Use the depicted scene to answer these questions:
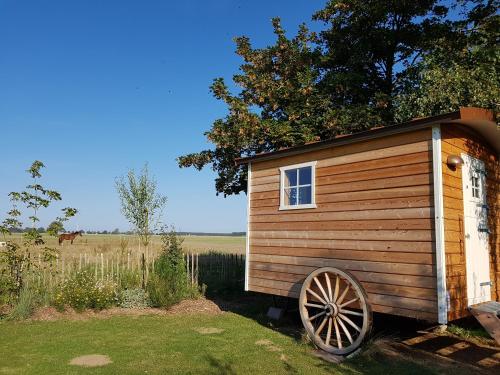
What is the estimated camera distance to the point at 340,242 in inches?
311

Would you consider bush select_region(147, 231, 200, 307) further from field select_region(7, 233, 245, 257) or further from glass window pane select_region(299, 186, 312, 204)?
glass window pane select_region(299, 186, 312, 204)

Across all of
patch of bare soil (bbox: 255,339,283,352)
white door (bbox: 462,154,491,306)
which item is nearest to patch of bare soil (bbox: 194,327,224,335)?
patch of bare soil (bbox: 255,339,283,352)

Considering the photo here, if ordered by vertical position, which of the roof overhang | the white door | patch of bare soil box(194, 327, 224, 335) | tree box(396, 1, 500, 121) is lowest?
patch of bare soil box(194, 327, 224, 335)

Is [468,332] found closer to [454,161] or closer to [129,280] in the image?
[454,161]

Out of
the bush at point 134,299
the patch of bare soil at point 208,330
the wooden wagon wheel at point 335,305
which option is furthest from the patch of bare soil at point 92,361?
the bush at point 134,299

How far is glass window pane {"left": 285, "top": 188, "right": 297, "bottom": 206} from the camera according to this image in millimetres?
9273

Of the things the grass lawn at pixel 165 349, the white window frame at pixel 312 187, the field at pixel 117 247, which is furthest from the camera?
the field at pixel 117 247

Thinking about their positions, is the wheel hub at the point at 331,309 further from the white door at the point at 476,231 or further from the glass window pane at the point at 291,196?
the glass window pane at the point at 291,196

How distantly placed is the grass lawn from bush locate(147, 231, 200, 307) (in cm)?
147

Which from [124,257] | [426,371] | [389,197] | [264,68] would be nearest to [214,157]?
[264,68]

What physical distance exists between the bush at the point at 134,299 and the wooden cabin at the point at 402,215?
3.99m

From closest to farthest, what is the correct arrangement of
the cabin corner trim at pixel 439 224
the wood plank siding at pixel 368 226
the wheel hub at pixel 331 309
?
the cabin corner trim at pixel 439 224 < the wood plank siding at pixel 368 226 < the wheel hub at pixel 331 309

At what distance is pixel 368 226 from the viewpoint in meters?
7.43

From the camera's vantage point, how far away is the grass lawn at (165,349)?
6297 mm
